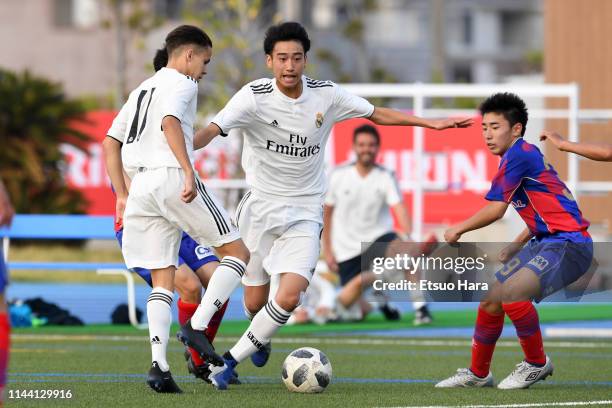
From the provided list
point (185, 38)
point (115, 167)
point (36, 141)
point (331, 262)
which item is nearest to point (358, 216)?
point (331, 262)

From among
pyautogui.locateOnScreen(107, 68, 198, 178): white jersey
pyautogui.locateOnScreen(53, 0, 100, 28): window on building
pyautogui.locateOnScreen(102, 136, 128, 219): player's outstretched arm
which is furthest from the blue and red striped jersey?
pyautogui.locateOnScreen(53, 0, 100, 28): window on building

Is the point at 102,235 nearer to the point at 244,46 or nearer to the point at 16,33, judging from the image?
the point at 244,46

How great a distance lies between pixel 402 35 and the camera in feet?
198

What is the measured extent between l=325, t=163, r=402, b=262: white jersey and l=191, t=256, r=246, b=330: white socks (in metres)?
6.30

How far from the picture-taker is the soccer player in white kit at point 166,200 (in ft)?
26.5

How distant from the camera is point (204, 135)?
8.59m

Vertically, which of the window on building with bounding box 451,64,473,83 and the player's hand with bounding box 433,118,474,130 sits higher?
the window on building with bounding box 451,64,473,83

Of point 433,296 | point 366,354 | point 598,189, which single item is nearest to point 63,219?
point 366,354

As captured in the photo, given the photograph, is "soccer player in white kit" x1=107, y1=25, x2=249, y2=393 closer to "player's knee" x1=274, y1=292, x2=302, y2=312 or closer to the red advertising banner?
"player's knee" x1=274, y1=292, x2=302, y2=312

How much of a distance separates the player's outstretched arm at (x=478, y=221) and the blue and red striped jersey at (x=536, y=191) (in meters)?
0.11

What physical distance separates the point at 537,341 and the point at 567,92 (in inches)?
335

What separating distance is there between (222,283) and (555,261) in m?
2.05

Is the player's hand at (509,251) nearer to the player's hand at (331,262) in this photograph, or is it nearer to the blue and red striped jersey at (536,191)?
the blue and red striped jersey at (536,191)

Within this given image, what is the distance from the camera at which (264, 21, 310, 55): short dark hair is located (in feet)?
28.3
